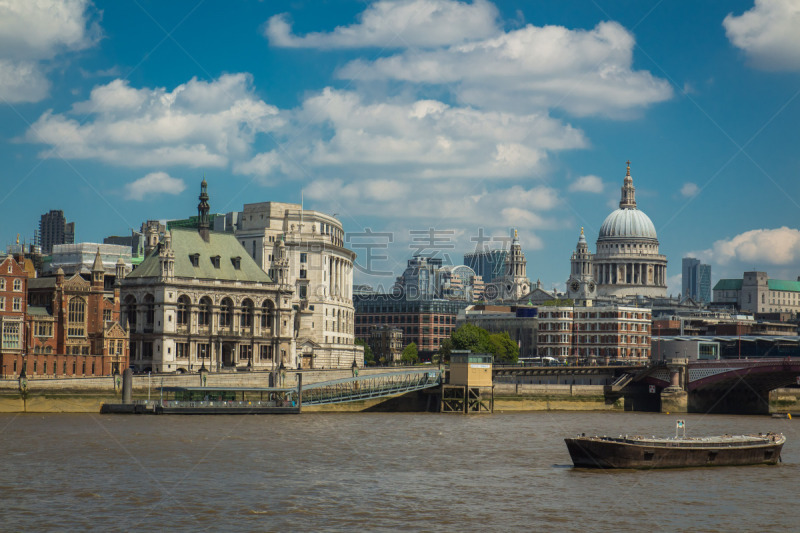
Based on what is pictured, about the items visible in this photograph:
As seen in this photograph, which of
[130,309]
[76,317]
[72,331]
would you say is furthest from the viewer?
[130,309]

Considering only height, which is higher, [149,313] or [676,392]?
[149,313]

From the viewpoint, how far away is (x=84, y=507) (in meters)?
57.0

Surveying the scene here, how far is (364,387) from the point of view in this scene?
14888cm

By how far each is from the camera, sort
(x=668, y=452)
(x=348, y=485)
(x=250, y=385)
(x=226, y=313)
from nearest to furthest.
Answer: (x=348, y=485)
(x=668, y=452)
(x=250, y=385)
(x=226, y=313)

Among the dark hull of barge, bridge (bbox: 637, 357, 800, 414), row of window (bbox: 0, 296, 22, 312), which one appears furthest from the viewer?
bridge (bbox: 637, 357, 800, 414)

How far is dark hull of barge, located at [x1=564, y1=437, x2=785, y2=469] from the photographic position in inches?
2931

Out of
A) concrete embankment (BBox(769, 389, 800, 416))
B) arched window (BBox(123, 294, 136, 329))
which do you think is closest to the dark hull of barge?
concrete embankment (BBox(769, 389, 800, 416))

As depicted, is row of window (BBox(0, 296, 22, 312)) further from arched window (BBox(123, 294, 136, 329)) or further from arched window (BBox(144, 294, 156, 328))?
arched window (BBox(123, 294, 136, 329))

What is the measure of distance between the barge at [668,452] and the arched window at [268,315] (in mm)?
98351

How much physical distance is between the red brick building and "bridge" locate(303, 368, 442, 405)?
31732 millimetres

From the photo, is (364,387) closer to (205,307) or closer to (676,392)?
(205,307)

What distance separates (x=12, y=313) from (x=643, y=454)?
3226 inches

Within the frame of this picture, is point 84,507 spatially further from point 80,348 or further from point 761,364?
point 761,364

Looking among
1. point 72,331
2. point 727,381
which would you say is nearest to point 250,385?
point 72,331
